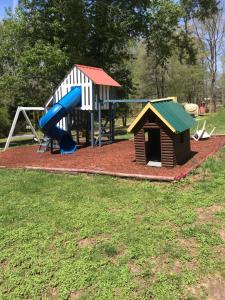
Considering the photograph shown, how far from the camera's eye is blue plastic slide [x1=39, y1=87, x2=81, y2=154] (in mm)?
12102

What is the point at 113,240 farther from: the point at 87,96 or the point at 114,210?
the point at 87,96

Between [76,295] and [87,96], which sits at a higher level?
[87,96]

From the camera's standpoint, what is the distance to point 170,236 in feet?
17.4

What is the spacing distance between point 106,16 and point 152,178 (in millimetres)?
15606

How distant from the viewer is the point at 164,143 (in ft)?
28.9

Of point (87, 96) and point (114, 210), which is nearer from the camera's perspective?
point (114, 210)

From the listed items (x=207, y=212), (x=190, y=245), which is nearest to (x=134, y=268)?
(x=190, y=245)

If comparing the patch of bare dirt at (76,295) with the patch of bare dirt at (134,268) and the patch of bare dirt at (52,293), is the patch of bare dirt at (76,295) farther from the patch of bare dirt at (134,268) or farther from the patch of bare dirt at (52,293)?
the patch of bare dirt at (134,268)

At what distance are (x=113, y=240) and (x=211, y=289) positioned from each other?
156 centimetres

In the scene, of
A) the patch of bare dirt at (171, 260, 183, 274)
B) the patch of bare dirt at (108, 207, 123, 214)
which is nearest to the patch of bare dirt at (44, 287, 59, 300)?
the patch of bare dirt at (171, 260, 183, 274)

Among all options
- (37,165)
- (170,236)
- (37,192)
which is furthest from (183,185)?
(37,165)

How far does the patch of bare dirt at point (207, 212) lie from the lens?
19.2 ft

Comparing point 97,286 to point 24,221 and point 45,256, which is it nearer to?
point 45,256

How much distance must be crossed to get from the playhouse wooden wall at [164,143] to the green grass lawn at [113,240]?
3.61 ft
